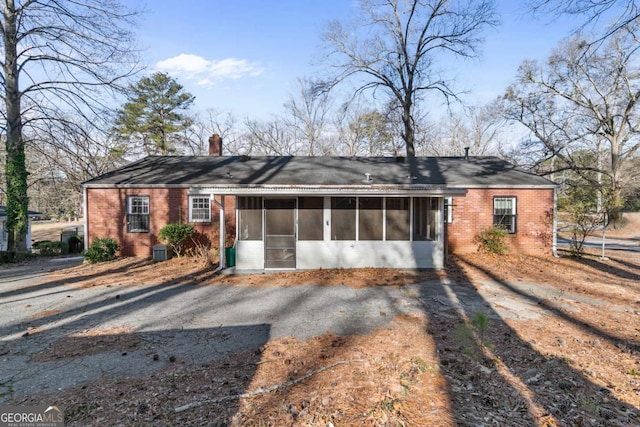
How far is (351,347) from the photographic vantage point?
13.9 feet

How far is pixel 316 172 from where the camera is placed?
41.1ft

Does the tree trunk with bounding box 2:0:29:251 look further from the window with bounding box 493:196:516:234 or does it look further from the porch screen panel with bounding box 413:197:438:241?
the window with bounding box 493:196:516:234

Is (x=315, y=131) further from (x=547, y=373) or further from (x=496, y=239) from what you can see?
(x=547, y=373)

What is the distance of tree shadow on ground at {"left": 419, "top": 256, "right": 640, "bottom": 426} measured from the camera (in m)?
2.85

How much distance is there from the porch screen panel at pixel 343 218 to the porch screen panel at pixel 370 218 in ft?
0.68

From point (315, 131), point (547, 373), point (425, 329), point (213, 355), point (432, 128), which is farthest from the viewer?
point (432, 128)

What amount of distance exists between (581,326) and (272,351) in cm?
500

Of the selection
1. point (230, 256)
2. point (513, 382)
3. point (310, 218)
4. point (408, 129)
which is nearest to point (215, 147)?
point (230, 256)

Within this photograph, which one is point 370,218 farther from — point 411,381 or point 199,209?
point 199,209

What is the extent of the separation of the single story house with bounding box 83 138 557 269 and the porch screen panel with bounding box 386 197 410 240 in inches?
1.2

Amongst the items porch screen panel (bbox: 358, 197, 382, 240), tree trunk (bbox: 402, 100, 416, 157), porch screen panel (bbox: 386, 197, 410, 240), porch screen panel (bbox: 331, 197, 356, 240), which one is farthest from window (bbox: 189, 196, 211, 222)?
tree trunk (bbox: 402, 100, 416, 157)

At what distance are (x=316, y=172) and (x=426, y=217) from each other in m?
4.86

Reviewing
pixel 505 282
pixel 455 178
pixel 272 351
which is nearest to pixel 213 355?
pixel 272 351

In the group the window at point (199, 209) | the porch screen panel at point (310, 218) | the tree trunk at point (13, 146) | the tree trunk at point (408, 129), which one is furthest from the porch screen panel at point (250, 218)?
the tree trunk at point (408, 129)
